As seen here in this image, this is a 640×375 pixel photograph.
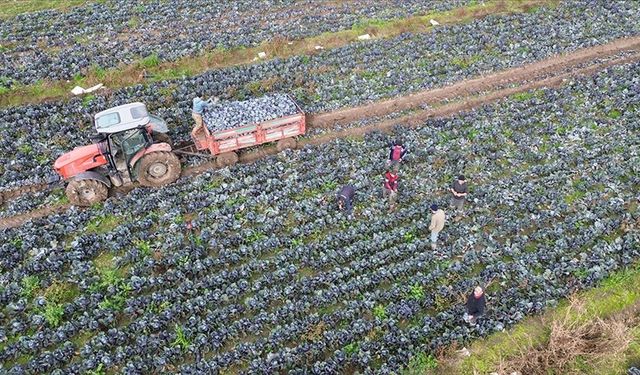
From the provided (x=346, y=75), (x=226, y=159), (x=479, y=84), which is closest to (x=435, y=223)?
(x=226, y=159)

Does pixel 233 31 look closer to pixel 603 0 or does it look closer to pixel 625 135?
pixel 625 135

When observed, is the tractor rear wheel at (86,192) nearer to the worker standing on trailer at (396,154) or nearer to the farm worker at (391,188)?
the farm worker at (391,188)

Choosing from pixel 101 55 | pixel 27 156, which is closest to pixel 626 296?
pixel 27 156

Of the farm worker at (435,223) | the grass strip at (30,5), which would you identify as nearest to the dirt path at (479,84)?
the farm worker at (435,223)

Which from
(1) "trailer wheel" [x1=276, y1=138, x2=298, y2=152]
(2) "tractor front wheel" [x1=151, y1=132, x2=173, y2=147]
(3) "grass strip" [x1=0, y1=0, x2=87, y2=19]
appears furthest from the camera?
(3) "grass strip" [x1=0, y1=0, x2=87, y2=19]

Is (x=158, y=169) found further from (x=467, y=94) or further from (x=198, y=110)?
(x=467, y=94)

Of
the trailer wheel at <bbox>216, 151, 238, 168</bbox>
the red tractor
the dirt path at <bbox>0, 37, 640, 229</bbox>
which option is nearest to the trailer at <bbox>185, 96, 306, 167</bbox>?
A: the trailer wheel at <bbox>216, 151, 238, 168</bbox>

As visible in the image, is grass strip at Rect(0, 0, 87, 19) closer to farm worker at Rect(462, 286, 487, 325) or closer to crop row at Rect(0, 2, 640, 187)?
crop row at Rect(0, 2, 640, 187)
